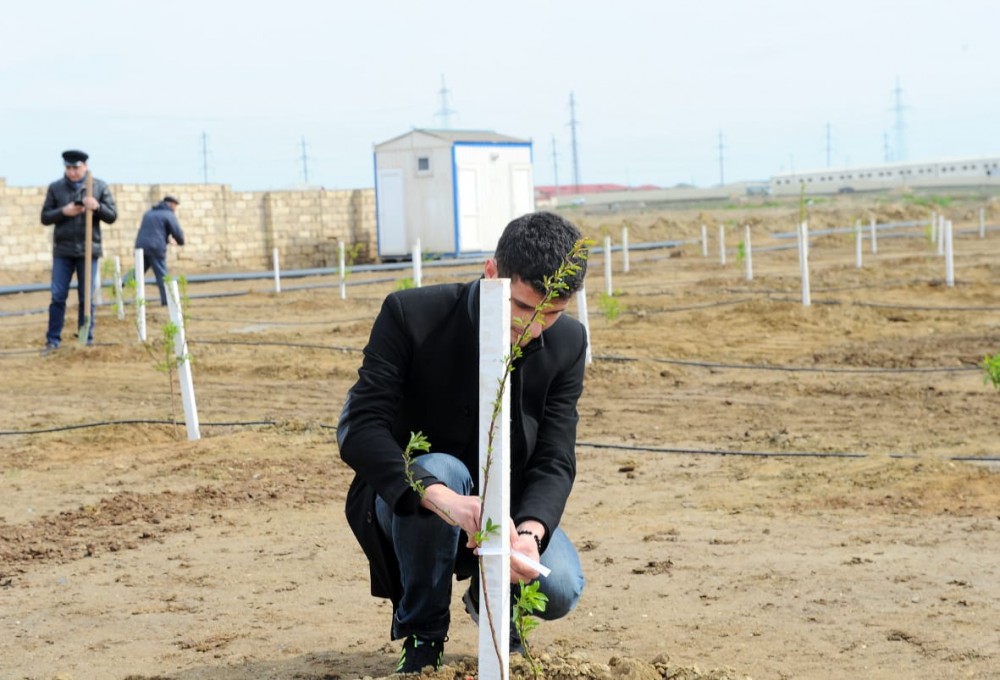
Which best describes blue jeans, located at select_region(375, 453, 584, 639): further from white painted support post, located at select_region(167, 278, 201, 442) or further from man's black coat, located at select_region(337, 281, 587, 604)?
white painted support post, located at select_region(167, 278, 201, 442)

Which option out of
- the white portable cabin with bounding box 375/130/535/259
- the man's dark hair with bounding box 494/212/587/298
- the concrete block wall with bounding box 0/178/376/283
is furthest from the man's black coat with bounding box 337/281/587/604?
the white portable cabin with bounding box 375/130/535/259

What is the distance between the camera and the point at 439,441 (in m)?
3.50

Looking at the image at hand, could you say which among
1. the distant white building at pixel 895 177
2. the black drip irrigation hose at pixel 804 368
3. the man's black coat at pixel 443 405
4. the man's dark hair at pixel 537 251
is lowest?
the black drip irrigation hose at pixel 804 368

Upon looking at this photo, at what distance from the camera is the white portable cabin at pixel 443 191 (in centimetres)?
2836

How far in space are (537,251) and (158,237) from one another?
13.9 meters

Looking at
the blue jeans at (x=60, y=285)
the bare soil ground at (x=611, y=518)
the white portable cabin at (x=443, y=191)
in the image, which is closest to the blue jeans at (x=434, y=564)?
the bare soil ground at (x=611, y=518)

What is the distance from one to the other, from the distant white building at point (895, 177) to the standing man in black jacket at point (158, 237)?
8186 centimetres

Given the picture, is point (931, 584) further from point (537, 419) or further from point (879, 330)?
point (879, 330)

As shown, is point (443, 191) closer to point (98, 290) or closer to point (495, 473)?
point (98, 290)

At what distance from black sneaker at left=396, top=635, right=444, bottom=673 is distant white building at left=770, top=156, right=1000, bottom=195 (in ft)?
305

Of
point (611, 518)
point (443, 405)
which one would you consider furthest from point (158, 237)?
point (443, 405)

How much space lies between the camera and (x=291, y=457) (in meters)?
7.21

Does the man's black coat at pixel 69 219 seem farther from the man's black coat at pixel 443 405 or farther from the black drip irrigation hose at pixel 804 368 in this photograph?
the man's black coat at pixel 443 405

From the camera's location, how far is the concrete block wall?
2548cm
